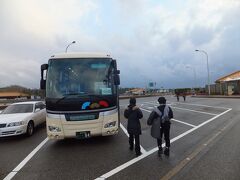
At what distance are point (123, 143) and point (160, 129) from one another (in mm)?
2262

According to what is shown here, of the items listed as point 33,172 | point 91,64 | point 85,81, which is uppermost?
point 91,64

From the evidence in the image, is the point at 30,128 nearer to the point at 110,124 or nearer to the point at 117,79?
the point at 110,124

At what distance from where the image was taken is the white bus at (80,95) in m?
7.99

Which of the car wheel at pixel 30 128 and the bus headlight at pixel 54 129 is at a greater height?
the bus headlight at pixel 54 129

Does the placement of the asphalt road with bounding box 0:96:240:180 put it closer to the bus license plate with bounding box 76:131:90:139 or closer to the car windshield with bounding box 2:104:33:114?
the bus license plate with bounding box 76:131:90:139

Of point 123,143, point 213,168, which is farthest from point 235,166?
point 123,143

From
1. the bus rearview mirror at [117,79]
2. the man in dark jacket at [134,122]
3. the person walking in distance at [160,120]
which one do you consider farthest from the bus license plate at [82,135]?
the person walking in distance at [160,120]

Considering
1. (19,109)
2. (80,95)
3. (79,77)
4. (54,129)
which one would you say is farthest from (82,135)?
(19,109)

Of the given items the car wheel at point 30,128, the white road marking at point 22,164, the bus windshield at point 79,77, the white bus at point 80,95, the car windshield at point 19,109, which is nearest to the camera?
the white road marking at point 22,164

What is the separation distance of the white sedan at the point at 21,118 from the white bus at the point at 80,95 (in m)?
2.52

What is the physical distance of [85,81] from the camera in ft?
27.3

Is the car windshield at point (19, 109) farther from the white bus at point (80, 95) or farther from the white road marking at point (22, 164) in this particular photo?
the white bus at point (80, 95)

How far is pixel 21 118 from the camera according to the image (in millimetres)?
A: 10359

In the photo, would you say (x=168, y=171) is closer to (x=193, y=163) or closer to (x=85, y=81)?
(x=193, y=163)
